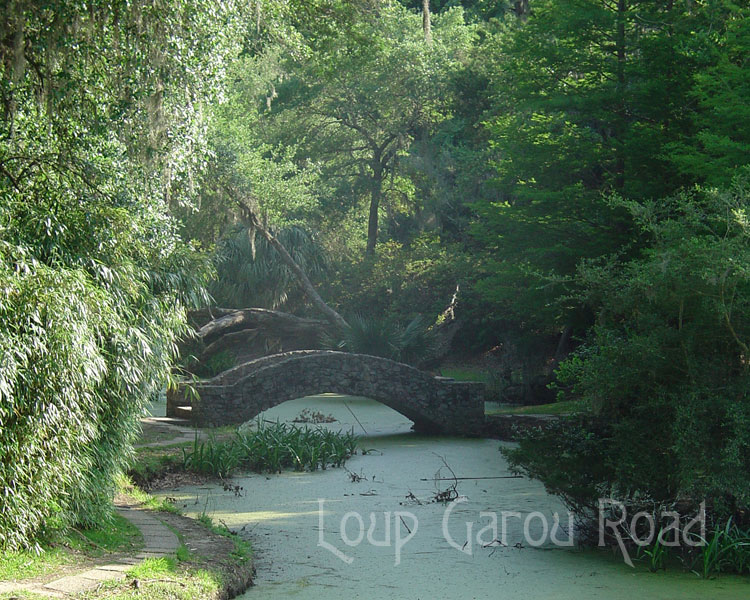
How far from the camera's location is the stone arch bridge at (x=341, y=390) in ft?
46.0

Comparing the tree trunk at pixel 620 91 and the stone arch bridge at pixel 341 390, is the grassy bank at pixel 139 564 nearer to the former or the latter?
the stone arch bridge at pixel 341 390

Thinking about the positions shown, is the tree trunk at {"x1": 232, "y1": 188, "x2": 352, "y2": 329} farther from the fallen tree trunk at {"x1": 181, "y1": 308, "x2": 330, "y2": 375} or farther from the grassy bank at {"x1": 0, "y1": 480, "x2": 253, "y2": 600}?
the grassy bank at {"x1": 0, "y1": 480, "x2": 253, "y2": 600}

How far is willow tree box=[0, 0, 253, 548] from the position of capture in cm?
548

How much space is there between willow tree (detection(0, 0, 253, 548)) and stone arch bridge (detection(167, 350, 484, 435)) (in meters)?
6.10

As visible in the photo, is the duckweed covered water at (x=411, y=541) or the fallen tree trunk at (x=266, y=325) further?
the fallen tree trunk at (x=266, y=325)

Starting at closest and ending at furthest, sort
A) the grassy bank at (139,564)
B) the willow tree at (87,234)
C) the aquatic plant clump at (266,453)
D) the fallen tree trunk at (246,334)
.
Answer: the grassy bank at (139,564) → the willow tree at (87,234) → the aquatic plant clump at (266,453) → the fallen tree trunk at (246,334)

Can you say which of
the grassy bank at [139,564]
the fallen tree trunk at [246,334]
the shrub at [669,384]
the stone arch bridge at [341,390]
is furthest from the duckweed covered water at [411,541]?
the fallen tree trunk at [246,334]

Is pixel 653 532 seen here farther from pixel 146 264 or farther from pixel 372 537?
pixel 146 264

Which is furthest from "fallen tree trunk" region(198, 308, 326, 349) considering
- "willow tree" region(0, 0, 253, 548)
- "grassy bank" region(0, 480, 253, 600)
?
"grassy bank" region(0, 480, 253, 600)

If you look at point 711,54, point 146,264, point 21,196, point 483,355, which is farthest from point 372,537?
point 483,355

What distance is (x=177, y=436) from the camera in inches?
488

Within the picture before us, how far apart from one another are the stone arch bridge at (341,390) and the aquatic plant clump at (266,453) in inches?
60.7

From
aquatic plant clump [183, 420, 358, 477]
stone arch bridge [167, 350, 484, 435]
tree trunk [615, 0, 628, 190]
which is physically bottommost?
aquatic plant clump [183, 420, 358, 477]

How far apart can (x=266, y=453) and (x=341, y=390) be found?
300 cm
